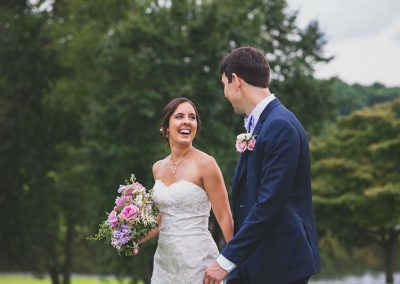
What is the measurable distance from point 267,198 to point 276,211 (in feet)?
0.29

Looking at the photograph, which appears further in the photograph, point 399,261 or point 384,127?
point 399,261

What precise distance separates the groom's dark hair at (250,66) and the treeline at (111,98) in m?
18.8

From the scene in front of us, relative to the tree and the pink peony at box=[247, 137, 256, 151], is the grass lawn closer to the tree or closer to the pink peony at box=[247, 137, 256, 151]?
the tree

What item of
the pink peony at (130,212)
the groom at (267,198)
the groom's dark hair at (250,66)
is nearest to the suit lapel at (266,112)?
the groom at (267,198)

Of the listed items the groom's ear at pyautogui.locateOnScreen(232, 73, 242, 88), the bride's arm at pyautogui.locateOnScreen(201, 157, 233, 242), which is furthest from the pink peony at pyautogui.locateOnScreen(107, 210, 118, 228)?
the groom's ear at pyautogui.locateOnScreen(232, 73, 242, 88)

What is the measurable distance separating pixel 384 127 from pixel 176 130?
2335 cm

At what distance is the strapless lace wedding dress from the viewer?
6.12 meters

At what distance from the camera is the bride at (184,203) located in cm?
→ 608

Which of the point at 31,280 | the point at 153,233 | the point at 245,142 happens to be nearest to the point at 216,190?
the point at 153,233

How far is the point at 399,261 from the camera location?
163 ft

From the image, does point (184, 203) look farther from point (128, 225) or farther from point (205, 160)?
point (128, 225)

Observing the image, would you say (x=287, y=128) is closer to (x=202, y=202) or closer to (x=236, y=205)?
(x=236, y=205)

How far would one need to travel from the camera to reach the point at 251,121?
4.59 m

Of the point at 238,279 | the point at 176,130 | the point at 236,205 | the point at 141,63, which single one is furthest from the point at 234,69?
the point at 141,63
